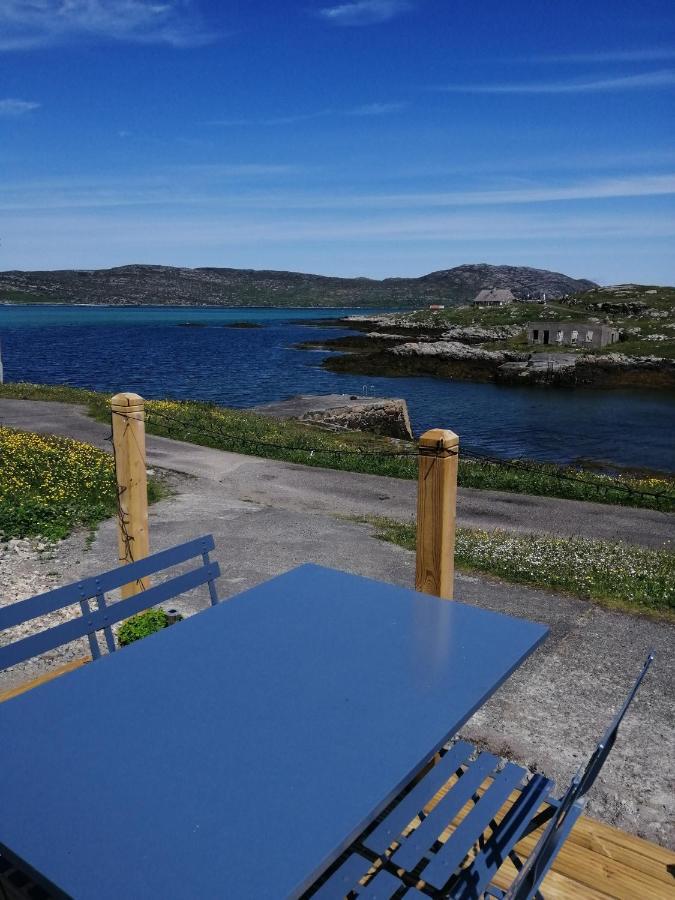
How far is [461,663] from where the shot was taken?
11.6 feet

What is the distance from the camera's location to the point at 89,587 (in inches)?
A: 177

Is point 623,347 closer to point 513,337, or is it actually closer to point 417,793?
point 513,337

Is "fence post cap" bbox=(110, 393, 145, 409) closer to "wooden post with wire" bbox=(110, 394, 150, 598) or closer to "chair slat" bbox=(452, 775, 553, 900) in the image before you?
"wooden post with wire" bbox=(110, 394, 150, 598)

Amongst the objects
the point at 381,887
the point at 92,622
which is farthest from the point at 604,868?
the point at 92,622

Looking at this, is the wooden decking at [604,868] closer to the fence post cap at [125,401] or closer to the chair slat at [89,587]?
the chair slat at [89,587]

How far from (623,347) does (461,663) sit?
263 feet

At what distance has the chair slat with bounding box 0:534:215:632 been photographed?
12.8ft

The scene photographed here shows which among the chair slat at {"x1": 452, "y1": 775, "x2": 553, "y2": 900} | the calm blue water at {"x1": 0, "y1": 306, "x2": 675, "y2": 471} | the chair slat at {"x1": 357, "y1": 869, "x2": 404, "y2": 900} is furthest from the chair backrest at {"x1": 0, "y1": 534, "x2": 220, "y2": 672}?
the calm blue water at {"x1": 0, "y1": 306, "x2": 675, "y2": 471}

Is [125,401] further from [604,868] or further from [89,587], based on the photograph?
[604,868]

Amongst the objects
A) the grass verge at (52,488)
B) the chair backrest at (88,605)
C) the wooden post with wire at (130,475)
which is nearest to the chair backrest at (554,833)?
the chair backrest at (88,605)

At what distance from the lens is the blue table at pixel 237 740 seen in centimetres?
223

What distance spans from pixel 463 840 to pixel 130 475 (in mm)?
4596

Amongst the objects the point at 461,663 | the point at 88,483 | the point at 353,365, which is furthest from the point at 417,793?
the point at 353,365

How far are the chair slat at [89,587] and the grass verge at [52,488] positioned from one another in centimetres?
553
